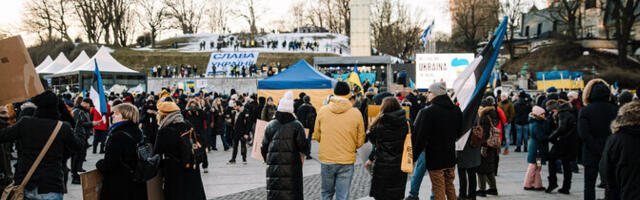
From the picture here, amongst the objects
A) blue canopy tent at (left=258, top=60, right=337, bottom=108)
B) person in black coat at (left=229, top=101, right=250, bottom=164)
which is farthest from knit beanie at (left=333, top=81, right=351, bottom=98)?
blue canopy tent at (left=258, top=60, right=337, bottom=108)

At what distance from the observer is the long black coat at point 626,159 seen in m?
4.12

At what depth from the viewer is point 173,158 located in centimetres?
524

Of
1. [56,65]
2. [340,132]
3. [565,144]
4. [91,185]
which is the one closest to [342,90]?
[340,132]

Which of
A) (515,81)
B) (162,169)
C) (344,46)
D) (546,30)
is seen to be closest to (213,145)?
(162,169)

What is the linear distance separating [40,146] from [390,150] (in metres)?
3.45

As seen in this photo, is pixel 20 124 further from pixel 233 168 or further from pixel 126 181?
pixel 233 168

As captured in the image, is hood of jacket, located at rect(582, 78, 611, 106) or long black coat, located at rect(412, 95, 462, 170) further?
hood of jacket, located at rect(582, 78, 611, 106)

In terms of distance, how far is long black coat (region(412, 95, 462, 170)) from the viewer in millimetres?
5727

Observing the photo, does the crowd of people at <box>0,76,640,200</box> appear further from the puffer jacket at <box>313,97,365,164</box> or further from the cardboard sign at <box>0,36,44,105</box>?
the cardboard sign at <box>0,36,44,105</box>

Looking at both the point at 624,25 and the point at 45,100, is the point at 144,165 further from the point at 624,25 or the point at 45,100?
the point at 624,25

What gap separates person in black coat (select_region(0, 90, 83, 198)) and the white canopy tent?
24641 mm

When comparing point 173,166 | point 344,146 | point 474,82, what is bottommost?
point 173,166

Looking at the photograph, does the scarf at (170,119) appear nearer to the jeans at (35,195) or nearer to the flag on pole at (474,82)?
the jeans at (35,195)

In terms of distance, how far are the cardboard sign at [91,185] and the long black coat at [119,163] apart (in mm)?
39
